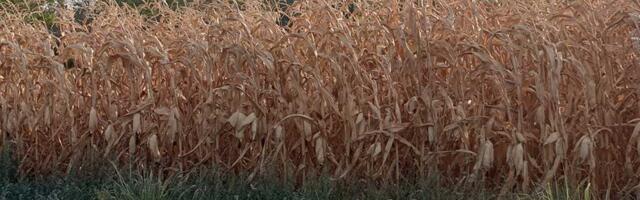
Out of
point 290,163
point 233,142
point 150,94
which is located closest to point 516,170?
point 290,163

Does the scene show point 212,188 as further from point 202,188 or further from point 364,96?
point 364,96

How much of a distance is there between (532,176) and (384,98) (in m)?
0.73

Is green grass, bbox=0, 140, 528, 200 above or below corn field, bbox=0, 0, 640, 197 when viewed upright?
below

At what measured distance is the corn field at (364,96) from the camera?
406 cm

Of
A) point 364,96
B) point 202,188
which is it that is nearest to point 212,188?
point 202,188

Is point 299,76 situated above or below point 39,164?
above

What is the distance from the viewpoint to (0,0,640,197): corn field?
4059 mm

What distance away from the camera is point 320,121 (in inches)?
170

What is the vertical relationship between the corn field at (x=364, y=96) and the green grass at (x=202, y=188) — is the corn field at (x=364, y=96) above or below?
above

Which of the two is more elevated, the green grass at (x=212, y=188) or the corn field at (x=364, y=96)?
the corn field at (x=364, y=96)

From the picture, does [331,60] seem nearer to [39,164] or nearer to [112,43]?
[112,43]

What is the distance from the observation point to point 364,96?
4.35m

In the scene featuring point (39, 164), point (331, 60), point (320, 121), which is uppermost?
point (331, 60)

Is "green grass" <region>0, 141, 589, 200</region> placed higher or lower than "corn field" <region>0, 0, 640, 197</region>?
lower
